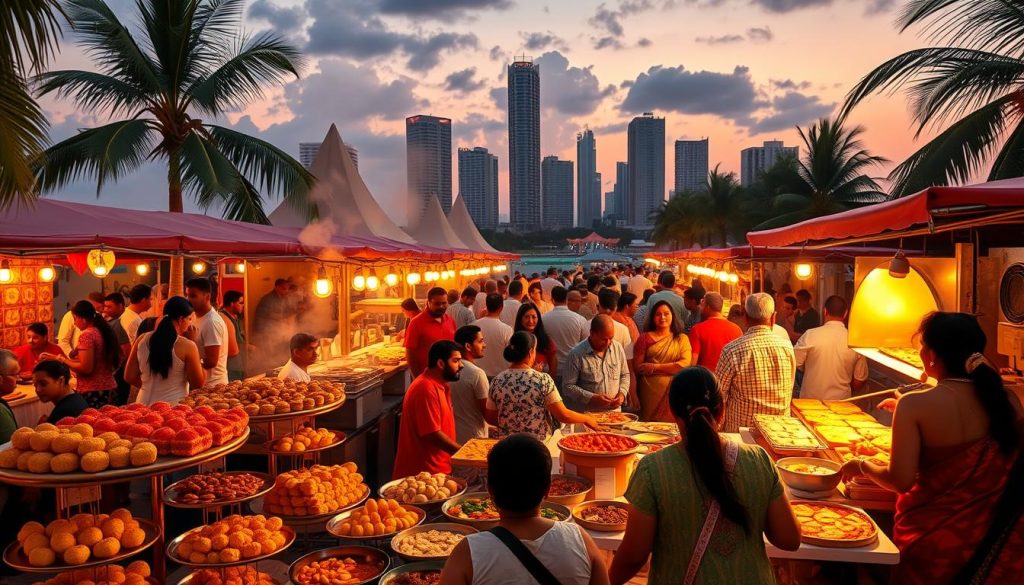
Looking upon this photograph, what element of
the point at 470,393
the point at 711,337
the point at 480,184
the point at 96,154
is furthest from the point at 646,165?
the point at 470,393

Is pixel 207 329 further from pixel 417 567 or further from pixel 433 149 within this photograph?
pixel 433 149

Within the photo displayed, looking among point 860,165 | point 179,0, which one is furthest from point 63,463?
point 860,165

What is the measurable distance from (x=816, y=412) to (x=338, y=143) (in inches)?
621

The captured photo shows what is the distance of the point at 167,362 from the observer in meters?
5.72

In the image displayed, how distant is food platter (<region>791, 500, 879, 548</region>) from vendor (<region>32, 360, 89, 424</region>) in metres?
5.10

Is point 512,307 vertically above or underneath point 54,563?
above

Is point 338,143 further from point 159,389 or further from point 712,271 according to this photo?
point 159,389

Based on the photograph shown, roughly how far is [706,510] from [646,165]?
586 ft

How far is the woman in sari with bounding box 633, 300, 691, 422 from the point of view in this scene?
23.6 feet

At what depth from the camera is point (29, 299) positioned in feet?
42.4

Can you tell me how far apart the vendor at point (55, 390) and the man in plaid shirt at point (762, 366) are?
523 centimetres

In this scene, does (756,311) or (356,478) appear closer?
(356,478)

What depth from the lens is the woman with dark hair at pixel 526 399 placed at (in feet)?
17.5

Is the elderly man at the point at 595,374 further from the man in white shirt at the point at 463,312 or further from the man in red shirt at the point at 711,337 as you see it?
the man in white shirt at the point at 463,312
